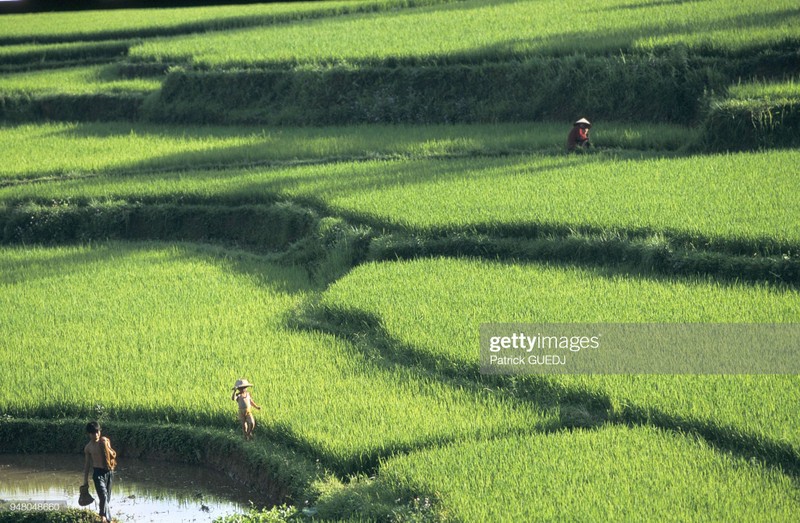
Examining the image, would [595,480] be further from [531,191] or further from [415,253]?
[531,191]

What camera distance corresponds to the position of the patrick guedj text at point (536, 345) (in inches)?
304

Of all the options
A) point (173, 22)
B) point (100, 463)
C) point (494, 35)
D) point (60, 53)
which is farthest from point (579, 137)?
point (173, 22)

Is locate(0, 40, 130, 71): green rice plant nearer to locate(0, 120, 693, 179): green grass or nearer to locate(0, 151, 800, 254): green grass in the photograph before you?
locate(0, 120, 693, 179): green grass

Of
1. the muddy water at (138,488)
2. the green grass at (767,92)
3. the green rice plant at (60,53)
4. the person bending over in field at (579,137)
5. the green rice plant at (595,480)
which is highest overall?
the green rice plant at (60,53)

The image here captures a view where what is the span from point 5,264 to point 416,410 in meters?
6.06

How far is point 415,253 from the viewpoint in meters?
10.5

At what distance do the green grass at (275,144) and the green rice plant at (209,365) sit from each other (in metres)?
3.14

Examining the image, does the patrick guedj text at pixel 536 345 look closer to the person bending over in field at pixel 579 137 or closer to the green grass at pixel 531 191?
the green grass at pixel 531 191

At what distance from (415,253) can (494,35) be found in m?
7.59

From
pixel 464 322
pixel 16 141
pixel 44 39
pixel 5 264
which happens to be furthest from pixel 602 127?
pixel 44 39

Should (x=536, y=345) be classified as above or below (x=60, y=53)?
below

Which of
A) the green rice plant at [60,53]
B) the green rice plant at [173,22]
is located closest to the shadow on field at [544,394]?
the green rice plant at [60,53]

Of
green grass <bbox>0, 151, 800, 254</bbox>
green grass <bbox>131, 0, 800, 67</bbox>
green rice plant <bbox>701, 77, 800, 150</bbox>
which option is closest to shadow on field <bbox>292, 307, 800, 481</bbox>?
green grass <bbox>0, 151, 800, 254</bbox>

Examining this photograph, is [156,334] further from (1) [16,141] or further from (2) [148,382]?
(1) [16,141]
